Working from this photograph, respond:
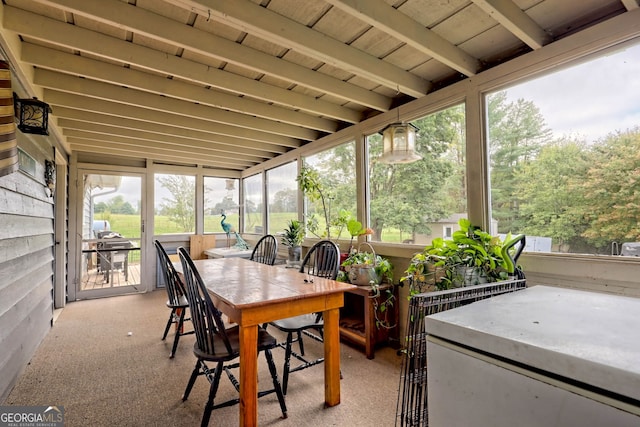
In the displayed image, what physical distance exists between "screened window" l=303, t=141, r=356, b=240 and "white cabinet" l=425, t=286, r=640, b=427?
7.69ft

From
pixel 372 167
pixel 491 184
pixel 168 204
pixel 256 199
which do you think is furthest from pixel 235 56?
pixel 168 204

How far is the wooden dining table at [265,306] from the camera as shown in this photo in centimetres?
164

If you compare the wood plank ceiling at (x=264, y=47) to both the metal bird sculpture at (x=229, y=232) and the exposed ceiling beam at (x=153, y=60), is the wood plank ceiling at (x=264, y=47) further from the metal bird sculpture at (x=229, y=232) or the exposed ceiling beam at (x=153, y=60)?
the metal bird sculpture at (x=229, y=232)

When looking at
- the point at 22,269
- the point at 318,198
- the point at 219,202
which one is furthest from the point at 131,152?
the point at 318,198

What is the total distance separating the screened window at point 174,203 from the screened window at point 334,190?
9.40 ft

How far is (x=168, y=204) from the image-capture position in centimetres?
567

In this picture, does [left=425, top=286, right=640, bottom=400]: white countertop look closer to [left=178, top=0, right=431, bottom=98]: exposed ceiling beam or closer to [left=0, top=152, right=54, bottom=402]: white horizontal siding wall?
[left=178, top=0, right=431, bottom=98]: exposed ceiling beam

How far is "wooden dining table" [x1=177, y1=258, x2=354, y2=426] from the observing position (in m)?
1.64

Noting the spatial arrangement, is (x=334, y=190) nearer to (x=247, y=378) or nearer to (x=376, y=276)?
(x=376, y=276)

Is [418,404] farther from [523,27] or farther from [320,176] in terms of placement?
[320,176]

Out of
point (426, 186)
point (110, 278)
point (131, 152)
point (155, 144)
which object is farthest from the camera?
point (110, 278)

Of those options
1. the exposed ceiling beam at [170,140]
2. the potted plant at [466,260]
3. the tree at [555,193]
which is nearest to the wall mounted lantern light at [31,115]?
the exposed ceiling beam at [170,140]

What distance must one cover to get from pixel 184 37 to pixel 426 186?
214cm

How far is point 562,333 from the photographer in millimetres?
764
